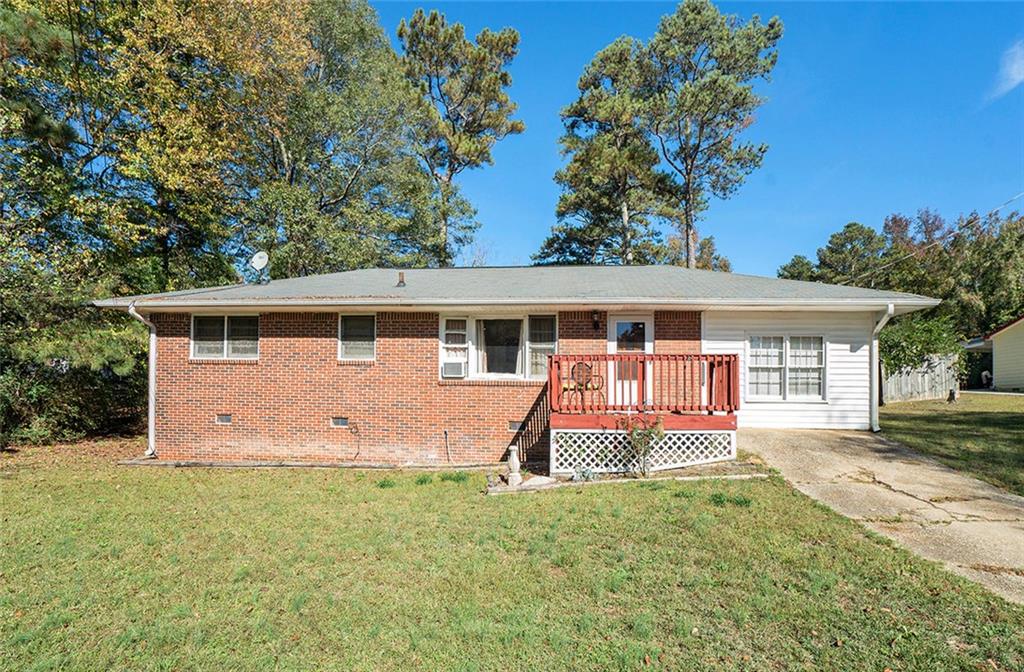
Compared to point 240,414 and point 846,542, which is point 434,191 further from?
point 846,542

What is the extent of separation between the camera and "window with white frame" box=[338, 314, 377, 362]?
8.79 m

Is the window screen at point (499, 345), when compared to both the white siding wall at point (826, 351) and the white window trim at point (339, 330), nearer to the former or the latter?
the white window trim at point (339, 330)

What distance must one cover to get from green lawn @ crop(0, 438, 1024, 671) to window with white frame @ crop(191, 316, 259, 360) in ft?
11.8

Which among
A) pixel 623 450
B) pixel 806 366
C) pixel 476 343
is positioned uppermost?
pixel 476 343

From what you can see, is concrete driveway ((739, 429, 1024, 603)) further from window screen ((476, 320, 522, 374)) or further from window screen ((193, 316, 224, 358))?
window screen ((193, 316, 224, 358))

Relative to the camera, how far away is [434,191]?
67.1 feet

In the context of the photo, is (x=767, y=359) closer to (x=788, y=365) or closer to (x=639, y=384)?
(x=788, y=365)

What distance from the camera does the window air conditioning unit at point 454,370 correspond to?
865 centimetres

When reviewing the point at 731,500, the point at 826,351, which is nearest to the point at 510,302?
the point at 731,500

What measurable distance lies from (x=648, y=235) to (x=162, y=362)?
1987cm

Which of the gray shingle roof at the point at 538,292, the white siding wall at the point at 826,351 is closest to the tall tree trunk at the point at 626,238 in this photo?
the gray shingle roof at the point at 538,292

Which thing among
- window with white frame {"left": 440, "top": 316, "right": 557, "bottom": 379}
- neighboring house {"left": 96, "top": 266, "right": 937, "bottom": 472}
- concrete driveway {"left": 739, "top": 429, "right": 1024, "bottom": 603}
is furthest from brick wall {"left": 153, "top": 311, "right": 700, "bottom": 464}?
concrete driveway {"left": 739, "top": 429, "right": 1024, "bottom": 603}

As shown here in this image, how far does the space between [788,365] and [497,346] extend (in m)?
6.07

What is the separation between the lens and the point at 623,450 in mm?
7203
